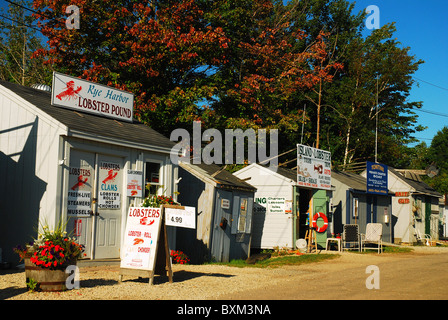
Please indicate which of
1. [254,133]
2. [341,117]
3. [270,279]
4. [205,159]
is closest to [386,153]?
[341,117]

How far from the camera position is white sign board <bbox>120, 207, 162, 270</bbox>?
32.8 feet

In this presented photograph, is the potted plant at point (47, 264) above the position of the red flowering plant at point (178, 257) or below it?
above

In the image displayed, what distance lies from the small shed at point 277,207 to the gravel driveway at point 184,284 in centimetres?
555

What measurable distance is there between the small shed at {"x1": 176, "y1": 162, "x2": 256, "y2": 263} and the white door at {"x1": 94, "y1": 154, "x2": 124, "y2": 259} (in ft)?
8.98

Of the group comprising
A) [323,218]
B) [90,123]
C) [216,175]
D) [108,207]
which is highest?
[90,123]

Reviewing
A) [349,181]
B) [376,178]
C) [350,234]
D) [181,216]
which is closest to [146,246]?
Result: [181,216]

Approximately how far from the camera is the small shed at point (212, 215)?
1559 centimetres

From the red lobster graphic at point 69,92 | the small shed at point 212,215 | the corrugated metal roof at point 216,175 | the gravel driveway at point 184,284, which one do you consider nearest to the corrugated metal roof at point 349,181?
the corrugated metal roof at point 216,175

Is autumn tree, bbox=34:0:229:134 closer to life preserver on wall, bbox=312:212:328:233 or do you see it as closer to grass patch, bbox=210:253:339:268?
life preserver on wall, bbox=312:212:328:233

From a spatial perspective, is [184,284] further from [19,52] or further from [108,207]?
[19,52]

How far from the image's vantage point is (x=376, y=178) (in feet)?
79.0

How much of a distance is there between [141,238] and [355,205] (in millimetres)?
15777

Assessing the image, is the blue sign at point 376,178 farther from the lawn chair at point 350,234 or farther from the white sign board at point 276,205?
the white sign board at point 276,205
